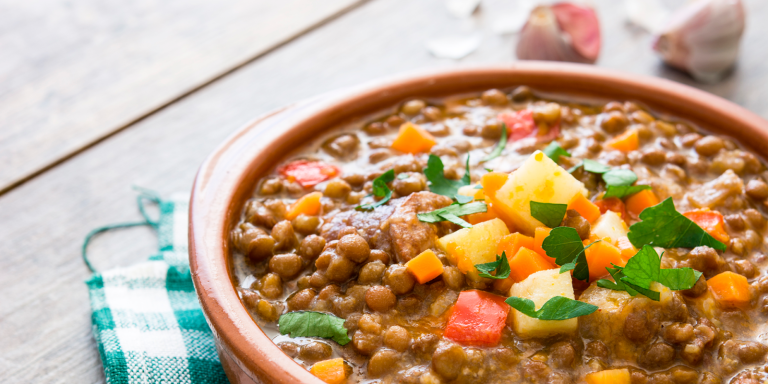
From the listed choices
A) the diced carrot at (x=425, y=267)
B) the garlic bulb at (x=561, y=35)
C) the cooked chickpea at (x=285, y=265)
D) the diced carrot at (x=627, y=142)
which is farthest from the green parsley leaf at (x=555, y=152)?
the garlic bulb at (x=561, y=35)

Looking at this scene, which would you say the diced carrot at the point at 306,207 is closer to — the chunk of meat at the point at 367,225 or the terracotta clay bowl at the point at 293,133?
the chunk of meat at the point at 367,225

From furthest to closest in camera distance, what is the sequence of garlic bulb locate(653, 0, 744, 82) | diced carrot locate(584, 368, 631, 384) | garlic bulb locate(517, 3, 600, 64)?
1. garlic bulb locate(517, 3, 600, 64)
2. garlic bulb locate(653, 0, 744, 82)
3. diced carrot locate(584, 368, 631, 384)

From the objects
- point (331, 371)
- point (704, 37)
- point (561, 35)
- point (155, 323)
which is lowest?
point (155, 323)

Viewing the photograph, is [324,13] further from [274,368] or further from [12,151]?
[274,368]

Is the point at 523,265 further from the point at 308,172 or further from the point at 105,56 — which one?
the point at 105,56

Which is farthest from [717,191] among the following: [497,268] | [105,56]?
[105,56]

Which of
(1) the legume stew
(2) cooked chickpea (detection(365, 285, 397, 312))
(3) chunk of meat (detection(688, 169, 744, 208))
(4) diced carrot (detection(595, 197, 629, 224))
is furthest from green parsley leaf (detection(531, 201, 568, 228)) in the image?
(3) chunk of meat (detection(688, 169, 744, 208))

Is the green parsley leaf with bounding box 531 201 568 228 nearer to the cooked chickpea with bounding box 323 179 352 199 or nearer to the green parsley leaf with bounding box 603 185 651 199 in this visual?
the green parsley leaf with bounding box 603 185 651 199
